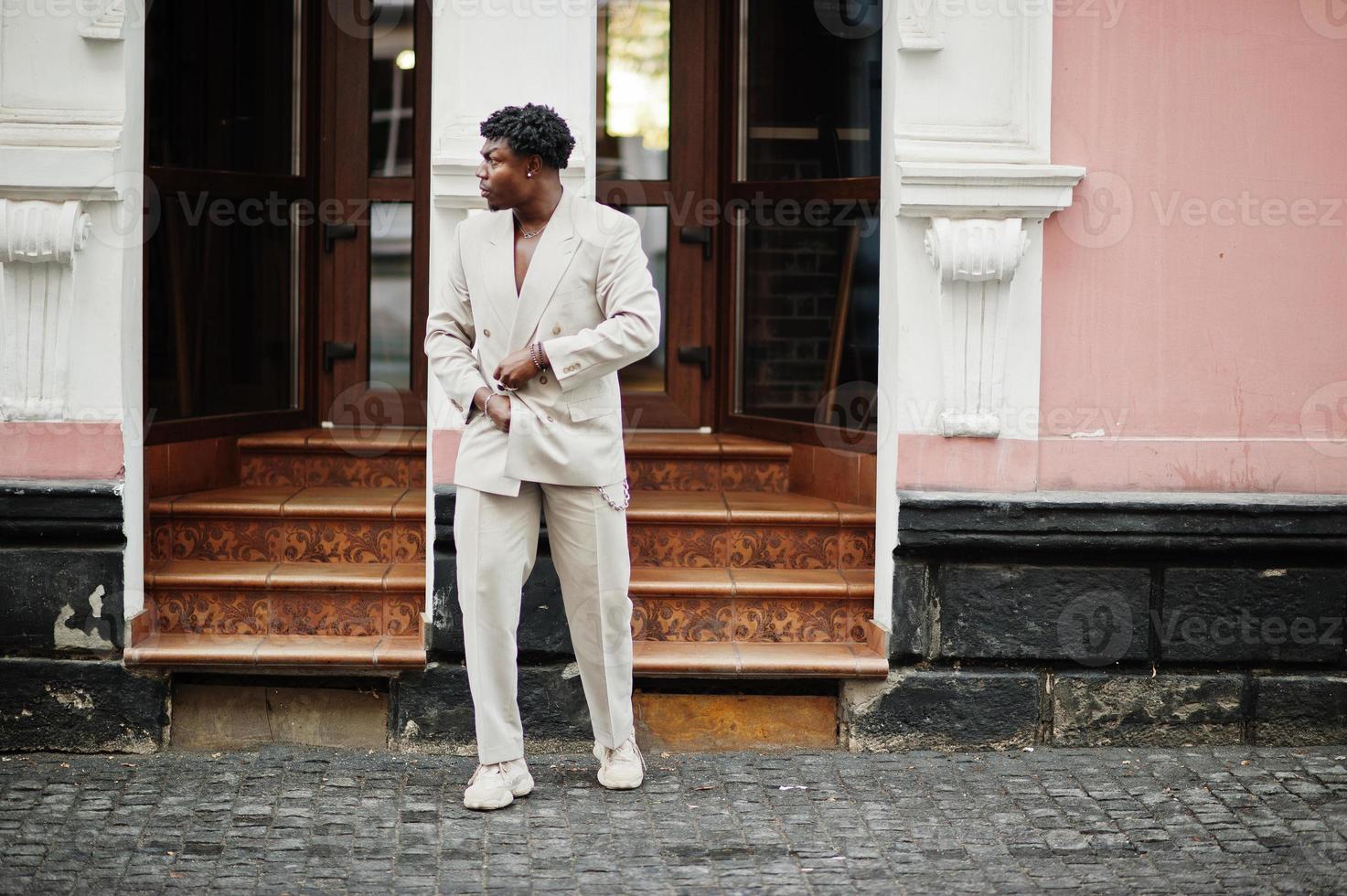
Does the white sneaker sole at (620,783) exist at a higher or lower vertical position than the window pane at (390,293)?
lower

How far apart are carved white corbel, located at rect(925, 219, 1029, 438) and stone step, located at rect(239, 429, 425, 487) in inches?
97.4

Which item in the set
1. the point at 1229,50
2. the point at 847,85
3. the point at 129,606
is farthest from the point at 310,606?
the point at 1229,50

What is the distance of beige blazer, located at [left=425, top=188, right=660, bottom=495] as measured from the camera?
477cm

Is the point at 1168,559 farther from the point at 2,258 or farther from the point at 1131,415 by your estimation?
the point at 2,258

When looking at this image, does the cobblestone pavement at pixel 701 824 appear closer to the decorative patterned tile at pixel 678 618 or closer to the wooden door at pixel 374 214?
the decorative patterned tile at pixel 678 618

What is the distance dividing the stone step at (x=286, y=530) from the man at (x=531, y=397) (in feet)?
4.08

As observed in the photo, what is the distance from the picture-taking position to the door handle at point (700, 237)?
7074 mm

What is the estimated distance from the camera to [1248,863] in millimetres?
4430

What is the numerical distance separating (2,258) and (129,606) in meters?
1.30

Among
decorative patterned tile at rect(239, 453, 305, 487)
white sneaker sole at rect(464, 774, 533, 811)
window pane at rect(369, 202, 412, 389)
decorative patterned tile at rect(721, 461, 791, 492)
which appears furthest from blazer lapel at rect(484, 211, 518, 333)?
window pane at rect(369, 202, 412, 389)

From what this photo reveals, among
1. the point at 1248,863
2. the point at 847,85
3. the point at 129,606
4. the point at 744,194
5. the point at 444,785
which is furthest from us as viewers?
the point at 744,194

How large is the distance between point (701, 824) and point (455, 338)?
1738 millimetres

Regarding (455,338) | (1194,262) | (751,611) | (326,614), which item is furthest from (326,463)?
(1194,262)

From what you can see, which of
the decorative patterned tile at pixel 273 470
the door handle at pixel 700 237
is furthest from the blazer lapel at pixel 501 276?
the door handle at pixel 700 237
